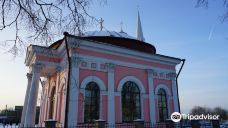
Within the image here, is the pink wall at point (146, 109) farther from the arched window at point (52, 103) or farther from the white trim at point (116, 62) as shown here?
the arched window at point (52, 103)

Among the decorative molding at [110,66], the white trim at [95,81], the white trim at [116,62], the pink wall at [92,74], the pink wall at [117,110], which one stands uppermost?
the white trim at [116,62]

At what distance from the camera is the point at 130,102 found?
13680 mm

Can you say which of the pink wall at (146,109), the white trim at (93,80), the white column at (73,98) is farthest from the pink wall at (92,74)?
the pink wall at (146,109)

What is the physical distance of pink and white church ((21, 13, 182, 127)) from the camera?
11.9 metres

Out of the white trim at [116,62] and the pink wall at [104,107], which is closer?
the pink wall at [104,107]

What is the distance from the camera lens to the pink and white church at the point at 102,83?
11.9 m

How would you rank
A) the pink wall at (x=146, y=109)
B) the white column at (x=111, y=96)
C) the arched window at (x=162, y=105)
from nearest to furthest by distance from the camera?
1. the white column at (x=111, y=96)
2. the pink wall at (x=146, y=109)
3. the arched window at (x=162, y=105)

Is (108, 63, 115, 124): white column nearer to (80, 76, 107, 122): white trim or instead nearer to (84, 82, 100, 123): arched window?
(80, 76, 107, 122): white trim

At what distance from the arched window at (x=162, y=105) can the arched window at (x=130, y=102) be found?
5.84ft

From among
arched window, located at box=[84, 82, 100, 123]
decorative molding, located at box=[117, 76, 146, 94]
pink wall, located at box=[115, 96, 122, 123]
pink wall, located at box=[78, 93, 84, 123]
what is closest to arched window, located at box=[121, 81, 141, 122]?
decorative molding, located at box=[117, 76, 146, 94]

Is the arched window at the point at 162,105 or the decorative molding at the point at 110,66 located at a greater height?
the decorative molding at the point at 110,66

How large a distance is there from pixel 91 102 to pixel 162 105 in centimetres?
534

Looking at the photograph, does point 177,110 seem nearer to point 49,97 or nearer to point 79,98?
point 79,98

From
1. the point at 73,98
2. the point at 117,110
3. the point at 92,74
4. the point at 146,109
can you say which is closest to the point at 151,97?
the point at 146,109
